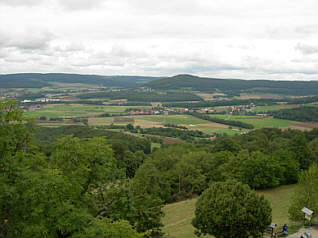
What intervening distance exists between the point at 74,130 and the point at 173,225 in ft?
263

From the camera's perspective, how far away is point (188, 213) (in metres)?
35.5

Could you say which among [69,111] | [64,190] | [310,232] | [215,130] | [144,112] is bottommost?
[215,130]

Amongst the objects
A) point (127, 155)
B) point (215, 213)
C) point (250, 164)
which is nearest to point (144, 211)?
point (215, 213)

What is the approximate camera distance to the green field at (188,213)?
28828 millimetres

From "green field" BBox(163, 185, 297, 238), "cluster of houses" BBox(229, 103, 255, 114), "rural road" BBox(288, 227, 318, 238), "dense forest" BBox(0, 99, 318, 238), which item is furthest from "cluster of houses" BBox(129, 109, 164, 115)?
"rural road" BBox(288, 227, 318, 238)

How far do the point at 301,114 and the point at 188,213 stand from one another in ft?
379

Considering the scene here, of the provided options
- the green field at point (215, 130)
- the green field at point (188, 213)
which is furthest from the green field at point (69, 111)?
the green field at point (188, 213)

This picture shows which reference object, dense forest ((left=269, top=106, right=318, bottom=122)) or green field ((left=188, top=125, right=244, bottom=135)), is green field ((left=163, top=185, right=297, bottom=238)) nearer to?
green field ((left=188, top=125, right=244, bottom=135))

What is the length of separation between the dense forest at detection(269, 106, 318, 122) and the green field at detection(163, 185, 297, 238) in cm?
9603

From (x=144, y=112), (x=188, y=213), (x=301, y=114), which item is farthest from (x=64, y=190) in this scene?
(x=144, y=112)

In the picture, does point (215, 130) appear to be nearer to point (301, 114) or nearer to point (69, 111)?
point (301, 114)

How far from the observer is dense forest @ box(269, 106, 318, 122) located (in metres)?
126

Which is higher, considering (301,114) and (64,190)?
(64,190)

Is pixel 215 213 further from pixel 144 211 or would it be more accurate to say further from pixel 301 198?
pixel 301 198
